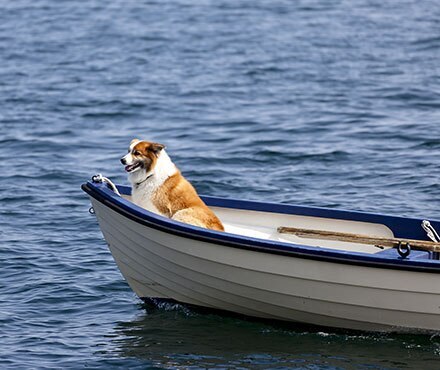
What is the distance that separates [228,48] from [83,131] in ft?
24.7

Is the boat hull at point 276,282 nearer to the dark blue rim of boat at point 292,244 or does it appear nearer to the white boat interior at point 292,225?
the dark blue rim of boat at point 292,244

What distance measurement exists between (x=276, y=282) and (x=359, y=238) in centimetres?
99

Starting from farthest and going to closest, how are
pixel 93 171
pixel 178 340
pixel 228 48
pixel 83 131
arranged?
pixel 228 48
pixel 83 131
pixel 93 171
pixel 178 340

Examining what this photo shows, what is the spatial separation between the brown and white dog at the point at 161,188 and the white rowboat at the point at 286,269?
0.87ft

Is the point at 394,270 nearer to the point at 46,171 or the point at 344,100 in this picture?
the point at 46,171

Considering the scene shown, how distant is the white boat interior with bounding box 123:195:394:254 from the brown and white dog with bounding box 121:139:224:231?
72 cm

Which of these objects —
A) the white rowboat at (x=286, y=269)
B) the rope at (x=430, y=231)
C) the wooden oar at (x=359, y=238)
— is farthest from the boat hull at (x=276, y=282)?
the rope at (x=430, y=231)

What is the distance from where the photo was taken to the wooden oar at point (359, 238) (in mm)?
10125

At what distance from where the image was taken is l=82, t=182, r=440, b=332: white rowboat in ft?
32.6

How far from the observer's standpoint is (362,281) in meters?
10.0

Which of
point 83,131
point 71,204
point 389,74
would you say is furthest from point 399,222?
point 389,74

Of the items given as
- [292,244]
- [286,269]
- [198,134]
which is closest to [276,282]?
[286,269]

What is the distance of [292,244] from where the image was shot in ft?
33.1

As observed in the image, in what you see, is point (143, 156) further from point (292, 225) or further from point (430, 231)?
point (430, 231)
